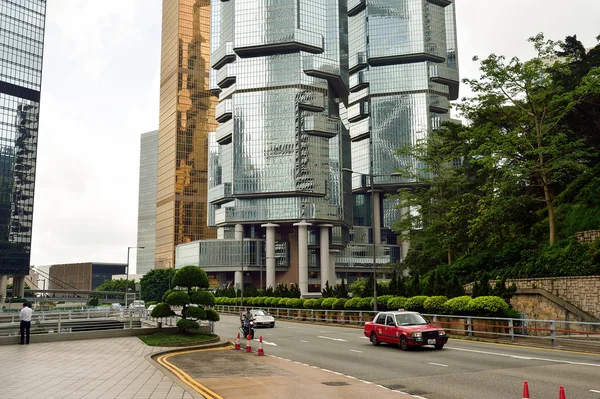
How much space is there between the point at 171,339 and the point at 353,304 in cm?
2051

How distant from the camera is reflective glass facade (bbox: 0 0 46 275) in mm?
120625

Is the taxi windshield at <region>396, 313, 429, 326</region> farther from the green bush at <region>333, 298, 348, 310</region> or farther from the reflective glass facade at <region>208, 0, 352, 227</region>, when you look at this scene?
the reflective glass facade at <region>208, 0, 352, 227</region>

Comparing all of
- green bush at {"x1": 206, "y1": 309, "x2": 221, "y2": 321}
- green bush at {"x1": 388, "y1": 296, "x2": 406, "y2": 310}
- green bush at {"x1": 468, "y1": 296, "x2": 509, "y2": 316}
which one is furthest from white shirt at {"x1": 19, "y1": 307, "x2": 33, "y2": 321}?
green bush at {"x1": 388, "y1": 296, "x2": 406, "y2": 310}

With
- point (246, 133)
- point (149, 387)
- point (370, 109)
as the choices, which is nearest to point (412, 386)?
point (149, 387)

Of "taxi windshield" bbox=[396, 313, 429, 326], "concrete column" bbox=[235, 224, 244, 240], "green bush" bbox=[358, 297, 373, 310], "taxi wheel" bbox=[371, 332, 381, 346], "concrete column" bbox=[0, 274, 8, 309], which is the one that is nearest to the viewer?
"taxi windshield" bbox=[396, 313, 429, 326]

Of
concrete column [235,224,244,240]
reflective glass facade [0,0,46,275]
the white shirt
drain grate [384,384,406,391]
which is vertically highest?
reflective glass facade [0,0,46,275]

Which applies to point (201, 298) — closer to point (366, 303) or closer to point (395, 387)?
point (395, 387)

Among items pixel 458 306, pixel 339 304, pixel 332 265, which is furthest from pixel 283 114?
pixel 458 306

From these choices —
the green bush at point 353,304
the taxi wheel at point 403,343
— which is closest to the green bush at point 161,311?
the taxi wheel at point 403,343

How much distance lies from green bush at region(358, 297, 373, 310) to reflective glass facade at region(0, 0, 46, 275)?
339ft

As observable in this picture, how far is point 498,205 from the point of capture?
4262 centimetres

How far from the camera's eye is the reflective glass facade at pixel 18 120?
396ft

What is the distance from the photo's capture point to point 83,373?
685 inches

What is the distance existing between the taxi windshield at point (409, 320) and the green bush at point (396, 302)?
13.1 metres
